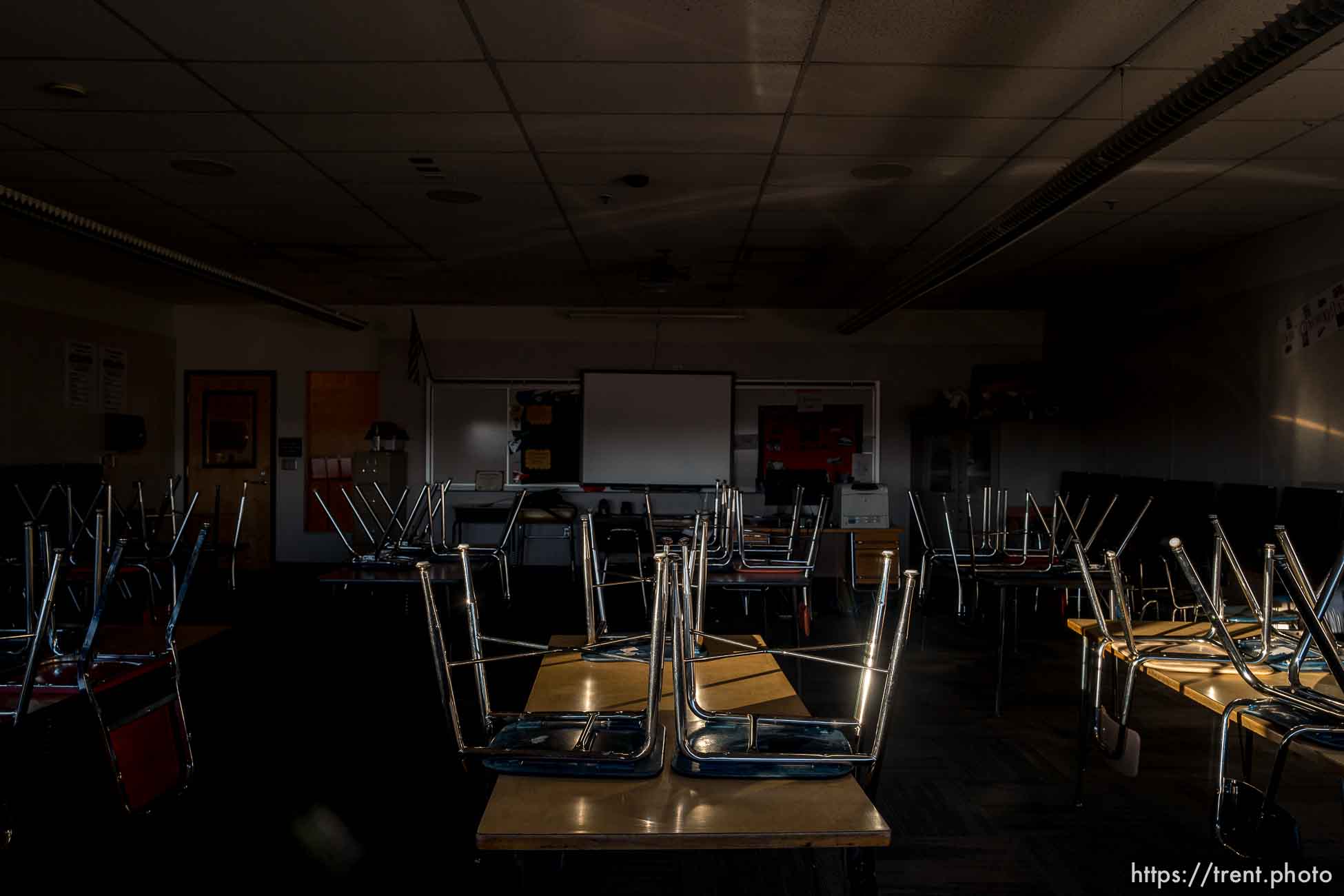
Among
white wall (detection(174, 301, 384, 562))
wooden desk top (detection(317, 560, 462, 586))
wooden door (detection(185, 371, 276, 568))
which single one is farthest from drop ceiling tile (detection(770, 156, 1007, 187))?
wooden door (detection(185, 371, 276, 568))

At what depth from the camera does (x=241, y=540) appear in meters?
9.46

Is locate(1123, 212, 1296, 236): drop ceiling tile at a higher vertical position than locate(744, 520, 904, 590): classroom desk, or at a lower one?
higher

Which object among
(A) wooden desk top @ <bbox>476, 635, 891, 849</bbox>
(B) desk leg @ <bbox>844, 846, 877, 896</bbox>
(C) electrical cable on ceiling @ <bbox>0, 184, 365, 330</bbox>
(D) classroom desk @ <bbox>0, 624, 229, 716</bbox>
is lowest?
(B) desk leg @ <bbox>844, 846, 877, 896</bbox>

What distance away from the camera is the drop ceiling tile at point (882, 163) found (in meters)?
4.61

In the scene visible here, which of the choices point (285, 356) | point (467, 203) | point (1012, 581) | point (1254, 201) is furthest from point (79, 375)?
point (1254, 201)

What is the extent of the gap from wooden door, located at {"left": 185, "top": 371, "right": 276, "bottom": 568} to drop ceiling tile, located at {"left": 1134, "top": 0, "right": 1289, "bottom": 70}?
8598mm

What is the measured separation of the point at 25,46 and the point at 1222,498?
6.67 metres

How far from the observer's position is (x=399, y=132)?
4.29 m

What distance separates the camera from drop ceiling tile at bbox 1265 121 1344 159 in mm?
4121

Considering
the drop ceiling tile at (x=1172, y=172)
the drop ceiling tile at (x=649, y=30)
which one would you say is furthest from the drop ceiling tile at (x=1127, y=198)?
the drop ceiling tile at (x=649, y=30)

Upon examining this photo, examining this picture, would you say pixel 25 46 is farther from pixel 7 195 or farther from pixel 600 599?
pixel 600 599

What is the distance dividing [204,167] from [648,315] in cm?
510

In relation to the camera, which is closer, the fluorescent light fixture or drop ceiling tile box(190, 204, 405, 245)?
drop ceiling tile box(190, 204, 405, 245)

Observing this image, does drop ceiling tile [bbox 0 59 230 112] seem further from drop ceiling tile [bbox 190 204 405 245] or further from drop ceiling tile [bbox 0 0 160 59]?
drop ceiling tile [bbox 190 204 405 245]
